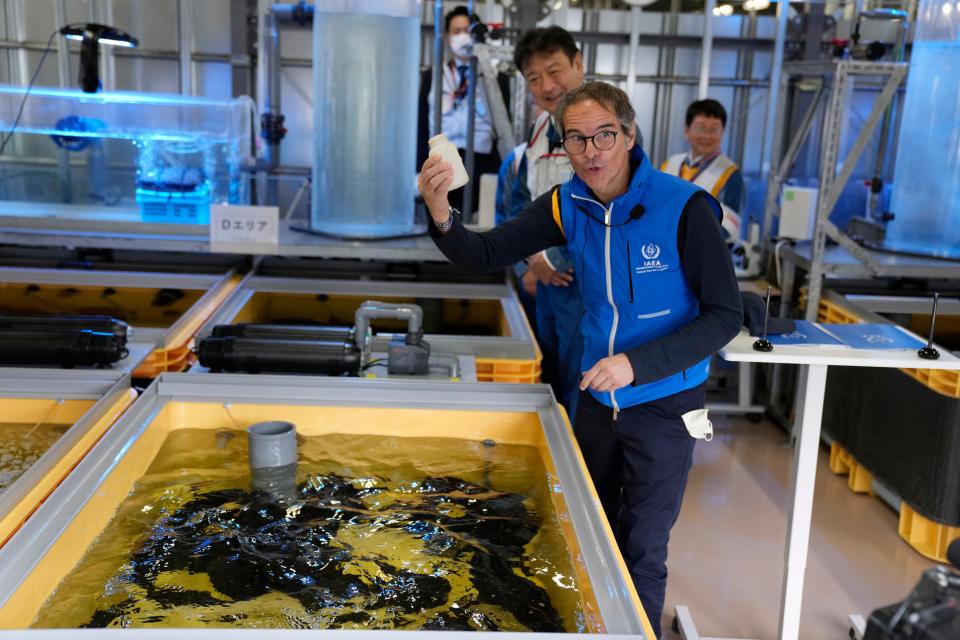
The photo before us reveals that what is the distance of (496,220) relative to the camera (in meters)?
3.56

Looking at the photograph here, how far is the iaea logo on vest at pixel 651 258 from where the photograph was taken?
1909 millimetres

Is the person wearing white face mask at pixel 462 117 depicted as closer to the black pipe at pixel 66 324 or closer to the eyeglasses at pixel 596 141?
the black pipe at pixel 66 324

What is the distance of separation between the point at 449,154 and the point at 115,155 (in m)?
2.89

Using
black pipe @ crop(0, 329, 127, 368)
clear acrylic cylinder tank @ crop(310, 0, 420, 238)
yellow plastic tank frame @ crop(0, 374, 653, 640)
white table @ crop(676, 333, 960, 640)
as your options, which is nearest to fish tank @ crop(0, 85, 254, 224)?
clear acrylic cylinder tank @ crop(310, 0, 420, 238)

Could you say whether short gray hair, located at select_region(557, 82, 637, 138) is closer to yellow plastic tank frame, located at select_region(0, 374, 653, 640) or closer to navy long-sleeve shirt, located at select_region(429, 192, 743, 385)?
navy long-sleeve shirt, located at select_region(429, 192, 743, 385)

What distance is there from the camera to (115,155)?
4.12 meters

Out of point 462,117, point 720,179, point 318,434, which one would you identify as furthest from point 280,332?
point 462,117

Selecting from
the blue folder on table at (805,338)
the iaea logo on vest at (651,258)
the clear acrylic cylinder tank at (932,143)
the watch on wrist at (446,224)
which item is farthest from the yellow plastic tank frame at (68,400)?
the clear acrylic cylinder tank at (932,143)

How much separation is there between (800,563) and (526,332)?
1.04 meters

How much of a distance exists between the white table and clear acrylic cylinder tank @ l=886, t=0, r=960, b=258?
73.4 inches

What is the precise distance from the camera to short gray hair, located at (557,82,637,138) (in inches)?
73.0

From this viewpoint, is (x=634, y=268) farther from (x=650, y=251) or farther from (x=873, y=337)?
(x=873, y=337)

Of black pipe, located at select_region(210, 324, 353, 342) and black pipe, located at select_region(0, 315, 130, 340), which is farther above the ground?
black pipe, located at select_region(0, 315, 130, 340)

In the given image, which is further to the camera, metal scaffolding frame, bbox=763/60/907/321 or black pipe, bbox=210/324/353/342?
metal scaffolding frame, bbox=763/60/907/321
